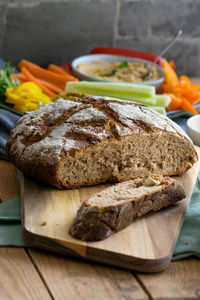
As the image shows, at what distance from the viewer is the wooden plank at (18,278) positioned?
5.93ft

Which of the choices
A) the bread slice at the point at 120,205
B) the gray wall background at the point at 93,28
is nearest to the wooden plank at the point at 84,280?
the bread slice at the point at 120,205

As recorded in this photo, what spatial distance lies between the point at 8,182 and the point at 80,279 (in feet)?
3.31

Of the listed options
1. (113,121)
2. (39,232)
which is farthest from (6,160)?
(39,232)

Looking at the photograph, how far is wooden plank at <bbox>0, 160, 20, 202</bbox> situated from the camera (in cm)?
259

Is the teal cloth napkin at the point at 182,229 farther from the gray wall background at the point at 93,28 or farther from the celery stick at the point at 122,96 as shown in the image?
the gray wall background at the point at 93,28

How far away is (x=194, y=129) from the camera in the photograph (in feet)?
10.6

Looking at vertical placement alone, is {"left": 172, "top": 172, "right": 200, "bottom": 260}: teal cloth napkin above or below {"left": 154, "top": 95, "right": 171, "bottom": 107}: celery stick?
below

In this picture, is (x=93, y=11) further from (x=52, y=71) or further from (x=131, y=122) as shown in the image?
(x=131, y=122)

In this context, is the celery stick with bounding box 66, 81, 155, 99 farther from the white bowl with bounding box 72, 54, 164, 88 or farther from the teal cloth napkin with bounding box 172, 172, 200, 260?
the teal cloth napkin with bounding box 172, 172, 200, 260

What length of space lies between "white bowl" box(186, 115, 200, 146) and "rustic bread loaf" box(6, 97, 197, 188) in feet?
1.80

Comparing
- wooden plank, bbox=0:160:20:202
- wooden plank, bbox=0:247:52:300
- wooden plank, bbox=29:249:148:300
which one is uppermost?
wooden plank, bbox=29:249:148:300

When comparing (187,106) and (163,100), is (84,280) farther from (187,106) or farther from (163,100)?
(187,106)

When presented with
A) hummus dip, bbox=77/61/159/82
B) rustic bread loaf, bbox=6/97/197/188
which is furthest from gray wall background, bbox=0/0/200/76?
rustic bread loaf, bbox=6/97/197/188

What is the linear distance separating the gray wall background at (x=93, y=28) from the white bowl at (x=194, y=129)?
7.23 feet
